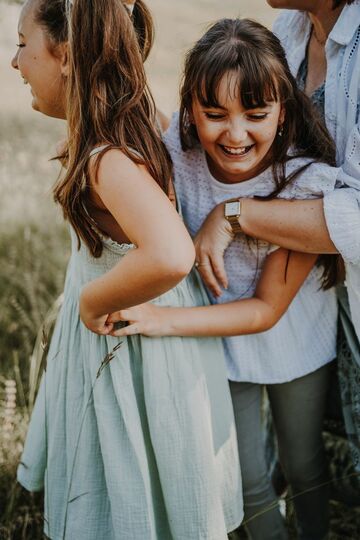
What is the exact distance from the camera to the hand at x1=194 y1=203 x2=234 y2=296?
6.33 feet

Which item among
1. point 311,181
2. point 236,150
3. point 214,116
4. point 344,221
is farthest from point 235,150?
point 344,221

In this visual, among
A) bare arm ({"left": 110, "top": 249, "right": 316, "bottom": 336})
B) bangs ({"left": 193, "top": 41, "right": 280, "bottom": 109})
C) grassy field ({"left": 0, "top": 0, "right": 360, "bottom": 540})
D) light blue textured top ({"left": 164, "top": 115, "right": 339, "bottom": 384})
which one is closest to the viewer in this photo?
bangs ({"left": 193, "top": 41, "right": 280, "bottom": 109})

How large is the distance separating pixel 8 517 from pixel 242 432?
84cm

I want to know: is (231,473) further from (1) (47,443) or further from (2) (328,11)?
(2) (328,11)

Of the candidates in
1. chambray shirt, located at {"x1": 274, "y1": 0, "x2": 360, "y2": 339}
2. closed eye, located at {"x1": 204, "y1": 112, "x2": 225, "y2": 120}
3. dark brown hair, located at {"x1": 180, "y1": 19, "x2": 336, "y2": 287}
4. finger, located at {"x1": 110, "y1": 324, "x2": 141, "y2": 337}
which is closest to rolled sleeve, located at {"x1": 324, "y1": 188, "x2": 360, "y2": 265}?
chambray shirt, located at {"x1": 274, "y1": 0, "x2": 360, "y2": 339}

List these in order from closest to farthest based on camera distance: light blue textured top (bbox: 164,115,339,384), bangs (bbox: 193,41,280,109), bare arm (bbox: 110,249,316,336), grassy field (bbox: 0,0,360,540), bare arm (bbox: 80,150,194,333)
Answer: bare arm (bbox: 80,150,194,333) → bangs (bbox: 193,41,280,109) → bare arm (bbox: 110,249,316,336) → light blue textured top (bbox: 164,115,339,384) → grassy field (bbox: 0,0,360,540)

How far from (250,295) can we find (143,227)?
0.61 meters

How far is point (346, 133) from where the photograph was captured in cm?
197

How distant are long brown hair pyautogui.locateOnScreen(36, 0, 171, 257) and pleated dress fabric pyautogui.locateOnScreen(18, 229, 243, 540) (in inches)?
8.1

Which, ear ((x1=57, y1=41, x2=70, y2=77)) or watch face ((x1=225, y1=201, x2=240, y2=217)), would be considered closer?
ear ((x1=57, y1=41, x2=70, y2=77))

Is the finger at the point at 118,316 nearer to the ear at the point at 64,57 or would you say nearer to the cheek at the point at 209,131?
the cheek at the point at 209,131

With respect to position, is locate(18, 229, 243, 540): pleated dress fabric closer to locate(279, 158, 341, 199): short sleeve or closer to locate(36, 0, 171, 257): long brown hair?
locate(36, 0, 171, 257): long brown hair

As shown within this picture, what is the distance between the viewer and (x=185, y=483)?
1.83 metres

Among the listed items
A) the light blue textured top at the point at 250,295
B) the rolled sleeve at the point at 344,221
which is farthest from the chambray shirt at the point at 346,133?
the light blue textured top at the point at 250,295
